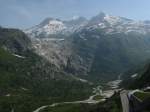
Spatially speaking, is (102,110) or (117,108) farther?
(102,110)

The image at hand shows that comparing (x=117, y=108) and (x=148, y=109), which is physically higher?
(x=148, y=109)

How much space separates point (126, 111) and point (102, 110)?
3796 centimetres

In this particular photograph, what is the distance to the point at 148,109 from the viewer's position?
93750 mm

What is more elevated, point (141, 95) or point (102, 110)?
point (141, 95)

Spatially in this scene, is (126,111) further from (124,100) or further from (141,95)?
(124,100)

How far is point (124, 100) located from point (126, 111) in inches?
1080

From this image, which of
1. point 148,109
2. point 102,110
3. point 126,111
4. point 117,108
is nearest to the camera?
point 148,109

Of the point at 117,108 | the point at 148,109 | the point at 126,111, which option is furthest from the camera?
the point at 117,108

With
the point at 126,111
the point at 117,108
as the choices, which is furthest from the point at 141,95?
the point at 117,108

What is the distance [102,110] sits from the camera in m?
166

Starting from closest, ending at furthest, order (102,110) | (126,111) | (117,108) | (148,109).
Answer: (148,109), (126,111), (117,108), (102,110)

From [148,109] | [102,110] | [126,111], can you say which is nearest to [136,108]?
[148,109]

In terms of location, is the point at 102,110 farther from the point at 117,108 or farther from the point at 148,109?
the point at 148,109

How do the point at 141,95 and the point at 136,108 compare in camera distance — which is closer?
the point at 136,108
